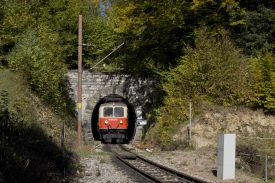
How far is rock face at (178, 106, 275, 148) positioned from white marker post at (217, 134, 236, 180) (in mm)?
9334

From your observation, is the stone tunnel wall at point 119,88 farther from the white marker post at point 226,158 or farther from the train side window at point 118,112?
the white marker post at point 226,158

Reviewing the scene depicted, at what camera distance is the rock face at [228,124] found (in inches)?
944

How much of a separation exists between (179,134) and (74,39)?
53.1ft

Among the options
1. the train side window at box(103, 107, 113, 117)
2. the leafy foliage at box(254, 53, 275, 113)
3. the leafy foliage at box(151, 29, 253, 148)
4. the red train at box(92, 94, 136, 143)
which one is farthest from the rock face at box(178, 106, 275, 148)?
the train side window at box(103, 107, 113, 117)

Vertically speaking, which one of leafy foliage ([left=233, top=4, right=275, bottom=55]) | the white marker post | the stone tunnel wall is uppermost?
leafy foliage ([left=233, top=4, right=275, bottom=55])

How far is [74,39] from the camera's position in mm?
38000

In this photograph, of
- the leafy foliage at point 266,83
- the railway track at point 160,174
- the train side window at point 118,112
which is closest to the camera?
the railway track at point 160,174

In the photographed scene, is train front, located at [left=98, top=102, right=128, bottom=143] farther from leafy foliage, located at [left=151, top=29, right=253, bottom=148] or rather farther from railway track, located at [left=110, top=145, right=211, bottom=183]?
railway track, located at [left=110, top=145, right=211, bottom=183]

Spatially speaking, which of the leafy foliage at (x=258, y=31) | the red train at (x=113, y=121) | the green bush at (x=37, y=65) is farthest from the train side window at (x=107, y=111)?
the leafy foliage at (x=258, y=31)

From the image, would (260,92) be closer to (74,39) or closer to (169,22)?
(169,22)

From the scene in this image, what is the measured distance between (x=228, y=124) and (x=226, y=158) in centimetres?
1093

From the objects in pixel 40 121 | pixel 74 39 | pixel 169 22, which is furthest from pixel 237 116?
pixel 74 39

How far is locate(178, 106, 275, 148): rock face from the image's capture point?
23969 mm

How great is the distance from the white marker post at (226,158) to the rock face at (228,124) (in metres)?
9.33
